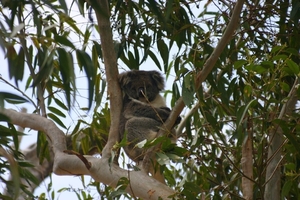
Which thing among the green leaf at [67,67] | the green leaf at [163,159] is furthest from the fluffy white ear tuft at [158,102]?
the green leaf at [67,67]

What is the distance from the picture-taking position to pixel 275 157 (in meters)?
3.25

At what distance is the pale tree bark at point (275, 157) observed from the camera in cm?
306

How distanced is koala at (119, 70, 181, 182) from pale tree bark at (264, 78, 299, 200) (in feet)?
3.24

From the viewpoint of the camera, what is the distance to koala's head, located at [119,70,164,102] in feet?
14.5

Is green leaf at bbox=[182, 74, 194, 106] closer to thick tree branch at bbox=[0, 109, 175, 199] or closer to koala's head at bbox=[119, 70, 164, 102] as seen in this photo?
thick tree branch at bbox=[0, 109, 175, 199]

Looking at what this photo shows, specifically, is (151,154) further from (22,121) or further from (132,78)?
(132,78)

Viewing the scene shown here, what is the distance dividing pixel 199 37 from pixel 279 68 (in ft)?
3.68

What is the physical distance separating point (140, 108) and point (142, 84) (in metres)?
0.30

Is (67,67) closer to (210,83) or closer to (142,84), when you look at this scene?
(210,83)

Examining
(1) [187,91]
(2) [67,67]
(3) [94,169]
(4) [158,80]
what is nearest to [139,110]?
(4) [158,80]

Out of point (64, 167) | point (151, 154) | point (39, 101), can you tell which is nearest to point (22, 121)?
point (39, 101)

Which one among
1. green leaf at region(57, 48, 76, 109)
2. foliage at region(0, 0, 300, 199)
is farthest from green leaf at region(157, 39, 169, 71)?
green leaf at region(57, 48, 76, 109)

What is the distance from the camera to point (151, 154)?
10.3ft

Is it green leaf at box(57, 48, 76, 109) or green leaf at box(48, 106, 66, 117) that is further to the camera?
green leaf at box(48, 106, 66, 117)
